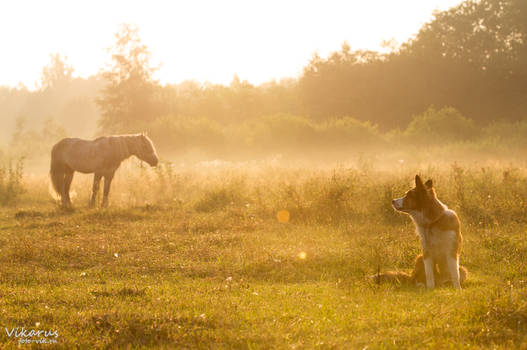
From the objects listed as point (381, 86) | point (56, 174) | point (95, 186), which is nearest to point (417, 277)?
point (95, 186)

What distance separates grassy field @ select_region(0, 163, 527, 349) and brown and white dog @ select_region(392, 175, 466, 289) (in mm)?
353

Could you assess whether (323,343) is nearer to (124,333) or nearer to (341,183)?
(124,333)

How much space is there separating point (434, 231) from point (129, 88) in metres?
46.9

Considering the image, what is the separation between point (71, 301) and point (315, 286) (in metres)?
3.47

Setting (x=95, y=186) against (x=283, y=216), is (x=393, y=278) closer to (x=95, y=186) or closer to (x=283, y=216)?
(x=283, y=216)

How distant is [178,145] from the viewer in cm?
3719

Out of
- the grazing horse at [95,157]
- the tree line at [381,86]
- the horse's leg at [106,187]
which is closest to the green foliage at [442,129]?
the tree line at [381,86]

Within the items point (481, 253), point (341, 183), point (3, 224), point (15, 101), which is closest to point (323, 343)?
point (481, 253)

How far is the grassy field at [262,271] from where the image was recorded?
5.20 m

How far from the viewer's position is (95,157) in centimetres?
1530

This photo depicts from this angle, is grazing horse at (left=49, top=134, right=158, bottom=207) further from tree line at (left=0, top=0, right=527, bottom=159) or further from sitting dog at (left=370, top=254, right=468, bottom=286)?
tree line at (left=0, top=0, right=527, bottom=159)

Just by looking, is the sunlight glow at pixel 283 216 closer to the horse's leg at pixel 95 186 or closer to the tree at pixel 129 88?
the horse's leg at pixel 95 186

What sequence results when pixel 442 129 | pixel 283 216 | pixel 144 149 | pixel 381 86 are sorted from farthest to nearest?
pixel 381 86 → pixel 442 129 → pixel 144 149 → pixel 283 216

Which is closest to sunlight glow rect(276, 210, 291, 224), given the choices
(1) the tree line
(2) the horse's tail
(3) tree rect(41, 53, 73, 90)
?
(2) the horse's tail
